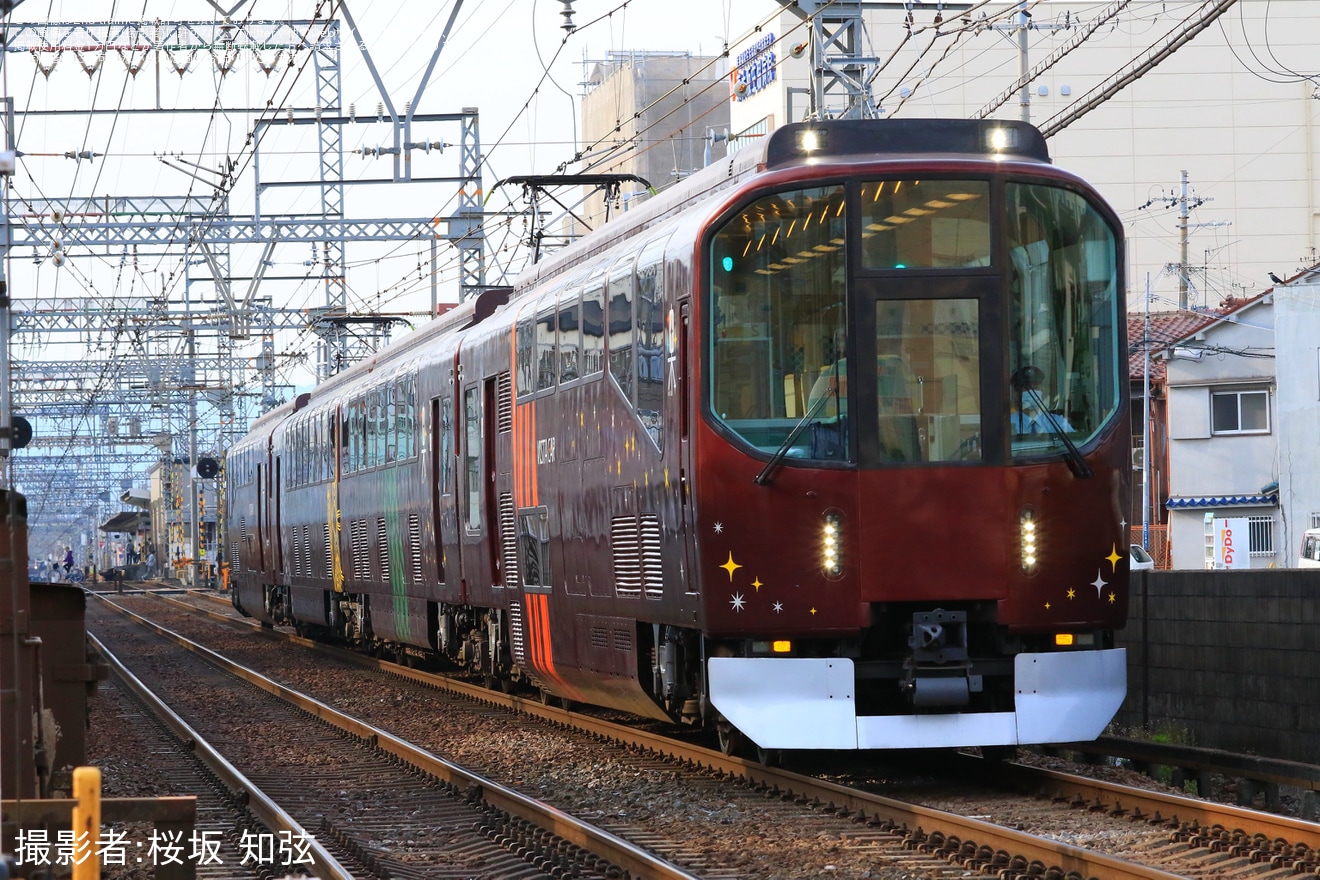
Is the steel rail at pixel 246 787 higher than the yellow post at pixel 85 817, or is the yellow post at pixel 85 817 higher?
the yellow post at pixel 85 817

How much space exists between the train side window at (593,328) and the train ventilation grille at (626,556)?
0.98 m

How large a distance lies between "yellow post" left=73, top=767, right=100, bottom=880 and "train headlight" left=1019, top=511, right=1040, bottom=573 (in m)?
5.48

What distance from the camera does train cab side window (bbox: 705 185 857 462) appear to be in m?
9.17

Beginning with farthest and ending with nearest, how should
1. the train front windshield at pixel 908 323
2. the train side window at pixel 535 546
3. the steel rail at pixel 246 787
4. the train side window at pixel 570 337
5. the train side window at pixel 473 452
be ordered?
the train side window at pixel 473 452
the train side window at pixel 535 546
the train side window at pixel 570 337
the train front windshield at pixel 908 323
the steel rail at pixel 246 787

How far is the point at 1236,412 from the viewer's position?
41.4m

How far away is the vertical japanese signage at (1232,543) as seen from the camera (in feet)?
125

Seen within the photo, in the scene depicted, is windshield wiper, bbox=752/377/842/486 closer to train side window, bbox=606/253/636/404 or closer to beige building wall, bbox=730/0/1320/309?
train side window, bbox=606/253/636/404

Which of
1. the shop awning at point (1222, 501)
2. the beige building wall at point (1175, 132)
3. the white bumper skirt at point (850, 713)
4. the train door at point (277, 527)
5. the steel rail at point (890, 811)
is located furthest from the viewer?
the beige building wall at point (1175, 132)

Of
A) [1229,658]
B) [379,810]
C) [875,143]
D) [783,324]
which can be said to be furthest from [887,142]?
[379,810]

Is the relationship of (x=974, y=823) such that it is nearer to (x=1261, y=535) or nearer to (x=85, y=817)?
(x=85, y=817)

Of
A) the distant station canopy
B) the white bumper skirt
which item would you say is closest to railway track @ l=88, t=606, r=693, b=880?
the white bumper skirt

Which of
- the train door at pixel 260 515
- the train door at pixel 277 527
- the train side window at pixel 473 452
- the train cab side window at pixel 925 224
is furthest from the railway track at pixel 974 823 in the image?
the train door at pixel 260 515

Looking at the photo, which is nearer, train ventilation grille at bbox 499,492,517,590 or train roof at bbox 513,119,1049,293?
train roof at bbox 513,119,1049,293

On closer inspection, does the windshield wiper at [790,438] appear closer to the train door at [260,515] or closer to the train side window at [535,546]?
the train side window at [535,546]
